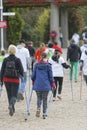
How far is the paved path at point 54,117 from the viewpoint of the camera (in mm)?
13039

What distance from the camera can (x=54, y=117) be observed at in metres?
14.5

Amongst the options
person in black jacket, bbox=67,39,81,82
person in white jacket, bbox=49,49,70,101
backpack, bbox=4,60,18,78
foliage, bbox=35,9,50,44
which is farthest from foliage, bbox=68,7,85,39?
backpack, bbox=4,60,18,78

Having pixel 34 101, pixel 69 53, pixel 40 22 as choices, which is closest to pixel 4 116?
pixel 34 101

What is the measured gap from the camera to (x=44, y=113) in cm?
1416

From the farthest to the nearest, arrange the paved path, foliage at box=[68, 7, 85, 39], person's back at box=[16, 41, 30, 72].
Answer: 1. foliage at box=[68, 7, 85, 39]
2. person's back at box=[16, 41, 30, 72]
3. the paved path

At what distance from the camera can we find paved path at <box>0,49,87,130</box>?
42.8 ft

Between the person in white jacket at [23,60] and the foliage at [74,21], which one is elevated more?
the person in white jacket at [23,60]

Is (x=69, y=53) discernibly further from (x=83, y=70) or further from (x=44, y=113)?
(x=44, y=113)

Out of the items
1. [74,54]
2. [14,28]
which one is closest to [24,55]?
[74,54]

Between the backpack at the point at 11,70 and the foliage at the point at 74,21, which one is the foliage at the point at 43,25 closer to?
the foliage at the point at 74,21

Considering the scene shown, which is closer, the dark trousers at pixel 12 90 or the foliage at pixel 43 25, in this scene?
the dark trousers at pixel 12 90

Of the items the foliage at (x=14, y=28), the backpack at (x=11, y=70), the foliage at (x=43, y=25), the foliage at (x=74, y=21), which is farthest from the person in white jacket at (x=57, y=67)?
the foliage at (x=74, y=21)

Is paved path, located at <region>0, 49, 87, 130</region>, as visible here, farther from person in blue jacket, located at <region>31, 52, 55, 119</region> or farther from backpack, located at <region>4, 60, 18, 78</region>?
backpack, located at <region>4, 60, 18, 78</region>

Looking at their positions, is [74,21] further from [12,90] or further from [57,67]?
[12,90]
